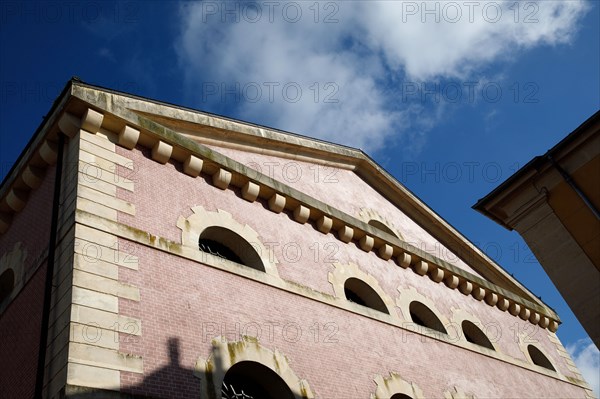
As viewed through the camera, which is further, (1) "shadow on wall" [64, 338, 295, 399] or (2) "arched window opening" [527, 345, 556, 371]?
(2) "arched window opening" [527, 345, 556, 371]

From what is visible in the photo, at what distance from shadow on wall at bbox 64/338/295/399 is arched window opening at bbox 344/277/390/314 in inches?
147

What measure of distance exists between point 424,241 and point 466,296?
2.04m

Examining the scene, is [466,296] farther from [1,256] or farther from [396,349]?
[1,256]

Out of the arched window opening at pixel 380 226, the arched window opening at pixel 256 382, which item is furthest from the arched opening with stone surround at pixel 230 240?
the arched window opening at pixel 380 226

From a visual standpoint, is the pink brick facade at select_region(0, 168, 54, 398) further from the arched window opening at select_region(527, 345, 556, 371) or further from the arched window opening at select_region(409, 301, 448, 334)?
the arched window opening at select_region(527, 345, 556, 371)

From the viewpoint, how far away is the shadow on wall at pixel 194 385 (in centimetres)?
689

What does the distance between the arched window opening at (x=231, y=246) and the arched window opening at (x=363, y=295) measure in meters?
2.72

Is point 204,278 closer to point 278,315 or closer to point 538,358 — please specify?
point 278,315

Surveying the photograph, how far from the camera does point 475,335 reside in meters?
14.9

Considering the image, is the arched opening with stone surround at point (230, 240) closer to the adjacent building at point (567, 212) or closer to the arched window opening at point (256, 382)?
the arched window opening at point (256, 382)

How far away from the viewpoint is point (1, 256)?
10344mm

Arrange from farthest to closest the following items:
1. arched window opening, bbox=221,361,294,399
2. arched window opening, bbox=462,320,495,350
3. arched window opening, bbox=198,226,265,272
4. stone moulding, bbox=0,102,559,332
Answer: arched window opening, bbox=462,320,495,350 → arched window opening, bbox=198,226,265,272 → stone moulding, bbox=0,102,559,332 → arched window opening, bbox=221,361,294,399

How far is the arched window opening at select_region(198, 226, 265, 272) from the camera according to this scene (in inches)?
396

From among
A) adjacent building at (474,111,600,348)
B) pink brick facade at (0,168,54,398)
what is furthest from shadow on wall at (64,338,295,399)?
adjacent building at (474,111,600,348)
